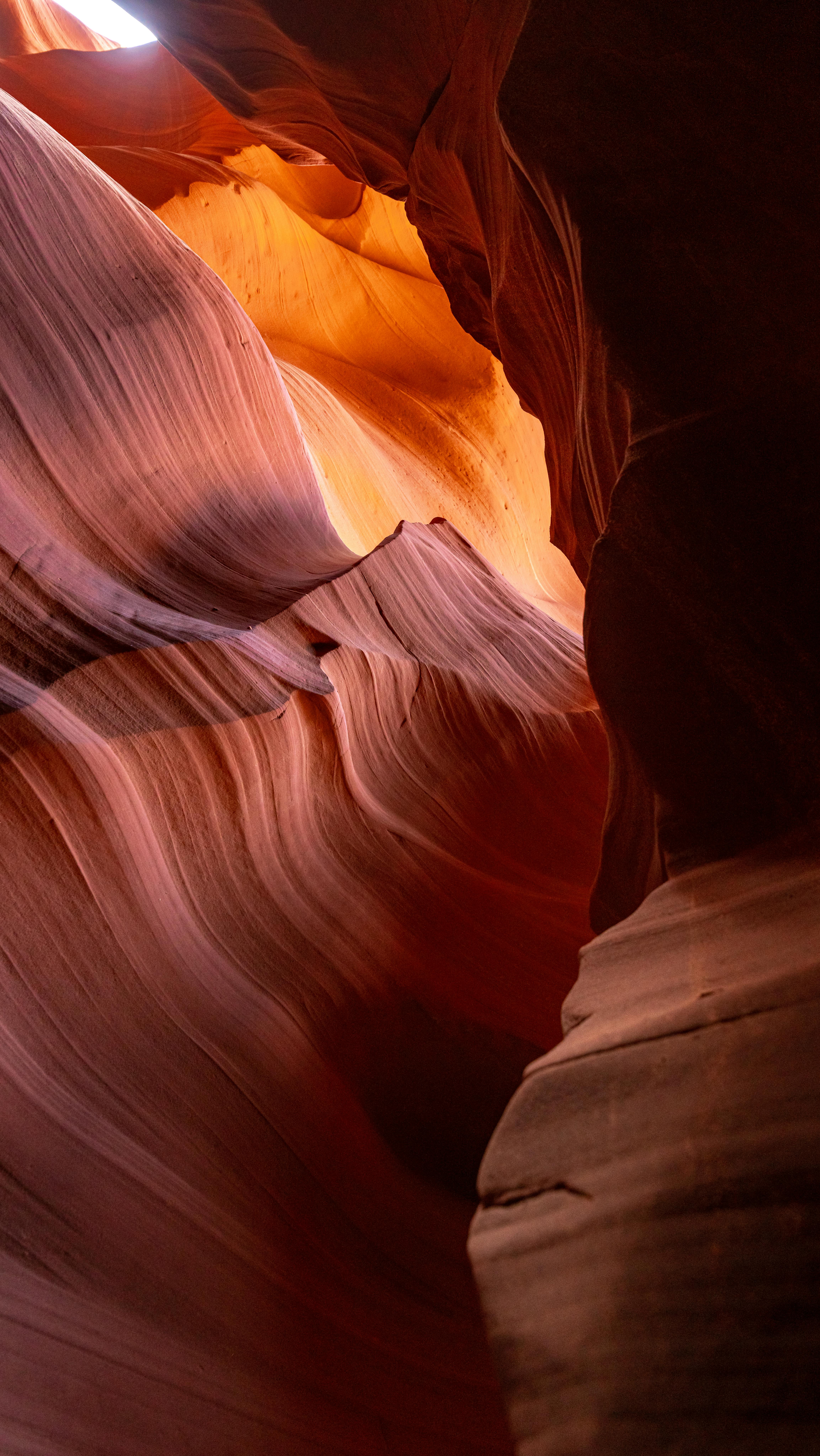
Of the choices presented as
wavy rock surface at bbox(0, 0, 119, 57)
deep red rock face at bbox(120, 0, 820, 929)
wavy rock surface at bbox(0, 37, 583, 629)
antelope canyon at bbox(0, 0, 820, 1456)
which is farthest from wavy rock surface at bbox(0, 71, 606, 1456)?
wavy rock surface at bbox(0, 0, 119, 57)

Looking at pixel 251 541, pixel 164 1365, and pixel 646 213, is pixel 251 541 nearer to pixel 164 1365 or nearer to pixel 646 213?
pixel 646 213

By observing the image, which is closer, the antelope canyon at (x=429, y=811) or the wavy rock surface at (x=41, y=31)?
the antelope canyon at (x=429, y=811)

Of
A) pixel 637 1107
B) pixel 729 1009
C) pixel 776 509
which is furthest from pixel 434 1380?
pixel 776 509

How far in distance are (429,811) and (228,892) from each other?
2.25 feet

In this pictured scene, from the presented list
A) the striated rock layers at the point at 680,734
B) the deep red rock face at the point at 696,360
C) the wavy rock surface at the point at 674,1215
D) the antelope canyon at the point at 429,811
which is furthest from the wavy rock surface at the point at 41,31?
the wavy rock surface at the point at 674,1215

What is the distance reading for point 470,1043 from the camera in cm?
216

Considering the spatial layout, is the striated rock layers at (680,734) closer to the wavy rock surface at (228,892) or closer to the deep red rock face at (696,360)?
the deep red rock face at (696,360)

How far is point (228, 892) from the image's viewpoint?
215cm

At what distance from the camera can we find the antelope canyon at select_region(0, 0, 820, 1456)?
1073 mm

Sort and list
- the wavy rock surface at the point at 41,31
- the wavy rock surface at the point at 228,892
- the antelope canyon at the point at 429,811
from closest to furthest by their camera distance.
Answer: the antelope canyon at the point at 429,811 → the wavy rock surface at the point at 228,892 → the wavy rock surface at the point at 41,31

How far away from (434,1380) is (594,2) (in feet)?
6.93

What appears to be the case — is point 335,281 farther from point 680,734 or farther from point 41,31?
point 680,734

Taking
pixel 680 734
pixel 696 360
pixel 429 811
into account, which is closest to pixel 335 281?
pixel 429 811

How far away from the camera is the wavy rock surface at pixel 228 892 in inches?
63.2
